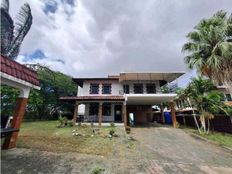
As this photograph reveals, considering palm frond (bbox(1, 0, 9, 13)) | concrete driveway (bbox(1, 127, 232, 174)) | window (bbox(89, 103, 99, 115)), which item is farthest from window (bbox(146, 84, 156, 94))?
palm frond (bbox(1, 0, 9, 13))

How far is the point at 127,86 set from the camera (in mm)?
18984

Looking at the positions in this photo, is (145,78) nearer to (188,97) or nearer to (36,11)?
(188,97)

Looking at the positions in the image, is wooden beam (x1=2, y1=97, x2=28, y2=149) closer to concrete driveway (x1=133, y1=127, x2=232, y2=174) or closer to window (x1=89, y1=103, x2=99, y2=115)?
concrete driveway (x1=133, y1=127, x2=232, y2=174)

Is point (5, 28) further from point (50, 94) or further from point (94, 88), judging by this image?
point (50, 94)

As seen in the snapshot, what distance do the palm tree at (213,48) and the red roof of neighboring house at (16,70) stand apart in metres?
12.3

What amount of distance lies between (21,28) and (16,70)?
140cm

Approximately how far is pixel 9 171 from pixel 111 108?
14652 mm

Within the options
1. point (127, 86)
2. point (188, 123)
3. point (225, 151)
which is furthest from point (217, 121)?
point (127, 86)

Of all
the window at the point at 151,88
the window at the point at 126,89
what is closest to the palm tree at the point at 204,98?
the window at the point at 151,88

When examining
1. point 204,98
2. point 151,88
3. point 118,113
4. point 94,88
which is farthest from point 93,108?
point 204,98

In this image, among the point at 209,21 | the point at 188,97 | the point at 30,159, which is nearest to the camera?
the point at 30,159

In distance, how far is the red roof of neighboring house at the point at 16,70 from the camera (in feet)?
13.2

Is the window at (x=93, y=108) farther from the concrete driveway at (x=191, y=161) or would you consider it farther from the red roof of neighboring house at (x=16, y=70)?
the red roof of neighboring house at (x=16, y=70)

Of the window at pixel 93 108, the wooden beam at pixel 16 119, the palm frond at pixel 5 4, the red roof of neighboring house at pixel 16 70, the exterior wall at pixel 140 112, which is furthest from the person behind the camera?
the exterior wall at pixel 140 112
